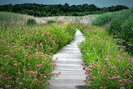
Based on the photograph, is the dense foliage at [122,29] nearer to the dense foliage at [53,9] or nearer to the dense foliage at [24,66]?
the dense foliage at [24,66]

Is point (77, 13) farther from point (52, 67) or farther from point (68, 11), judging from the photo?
point (52, 67)

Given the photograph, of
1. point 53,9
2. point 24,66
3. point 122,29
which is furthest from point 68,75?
point 53,9

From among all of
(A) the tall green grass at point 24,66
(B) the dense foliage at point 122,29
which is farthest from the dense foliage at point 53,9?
(A) the tall green grass at point 24,66

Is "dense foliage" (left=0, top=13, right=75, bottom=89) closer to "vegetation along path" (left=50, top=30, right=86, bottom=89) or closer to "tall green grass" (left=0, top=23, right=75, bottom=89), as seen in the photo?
"tall green grass" (left=0, top=23, right=75, bottom=89)

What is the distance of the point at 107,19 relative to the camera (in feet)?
57.8

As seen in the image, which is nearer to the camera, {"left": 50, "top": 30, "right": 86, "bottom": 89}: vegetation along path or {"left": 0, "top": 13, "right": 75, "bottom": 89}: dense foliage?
{"left": 0, "top": 13, "right": 75, "bottom": 89}: dense foliage

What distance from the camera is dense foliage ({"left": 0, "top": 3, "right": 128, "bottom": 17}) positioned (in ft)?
107

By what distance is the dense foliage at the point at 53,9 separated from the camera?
32500 mm

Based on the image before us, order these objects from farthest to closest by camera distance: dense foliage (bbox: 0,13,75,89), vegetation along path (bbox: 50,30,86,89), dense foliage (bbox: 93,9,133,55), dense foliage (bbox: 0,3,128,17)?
dense foliage (bbox: 0,3,128,17), dense foliage (bbox: 93,9,133,55), vegetation along path (bbox: 50,30,86,89), dense foliage (bbox: 0,13,75,89)

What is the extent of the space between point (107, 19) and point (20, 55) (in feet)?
46.8

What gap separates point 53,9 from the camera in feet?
117

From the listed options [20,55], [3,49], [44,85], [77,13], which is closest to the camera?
[44,85]

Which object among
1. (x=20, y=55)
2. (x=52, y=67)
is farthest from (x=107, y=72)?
(x=20, y=55)

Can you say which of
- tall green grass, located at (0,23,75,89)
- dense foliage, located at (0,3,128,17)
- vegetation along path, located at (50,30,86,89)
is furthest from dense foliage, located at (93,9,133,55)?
dense foliage, located at (0,3,128,17)
